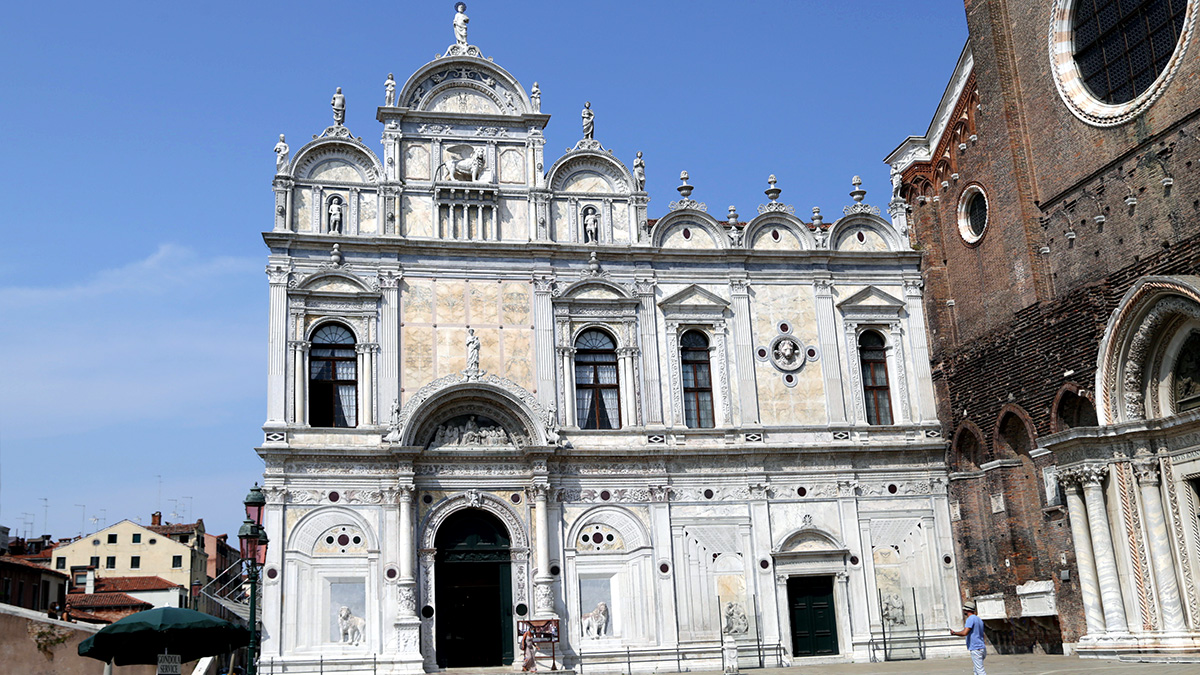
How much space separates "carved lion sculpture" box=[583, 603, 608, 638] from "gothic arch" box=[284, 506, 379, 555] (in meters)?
4.49

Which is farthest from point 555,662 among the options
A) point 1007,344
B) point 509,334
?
point 1007,344

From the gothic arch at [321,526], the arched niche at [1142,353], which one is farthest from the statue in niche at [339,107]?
the arched niche at [1142,353]

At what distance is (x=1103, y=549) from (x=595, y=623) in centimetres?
977

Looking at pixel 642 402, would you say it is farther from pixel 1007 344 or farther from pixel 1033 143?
pixel 1033 143

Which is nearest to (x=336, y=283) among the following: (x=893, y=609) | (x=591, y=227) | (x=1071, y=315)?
(x=591, y=227)

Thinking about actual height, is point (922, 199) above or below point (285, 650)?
above

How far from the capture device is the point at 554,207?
25.5m

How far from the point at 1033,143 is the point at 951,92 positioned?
3381 millimetres

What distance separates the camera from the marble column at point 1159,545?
63.2 feet

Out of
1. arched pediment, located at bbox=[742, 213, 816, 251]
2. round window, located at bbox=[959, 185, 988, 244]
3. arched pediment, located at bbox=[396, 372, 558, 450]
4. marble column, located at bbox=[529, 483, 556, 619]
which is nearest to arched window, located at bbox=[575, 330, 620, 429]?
arched pediment, located at bbox=[396, 372, 558, 450]

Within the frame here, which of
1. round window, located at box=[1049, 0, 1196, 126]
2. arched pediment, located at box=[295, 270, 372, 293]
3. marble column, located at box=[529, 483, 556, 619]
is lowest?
marble column, located at box=[529, 483, 556, 619]

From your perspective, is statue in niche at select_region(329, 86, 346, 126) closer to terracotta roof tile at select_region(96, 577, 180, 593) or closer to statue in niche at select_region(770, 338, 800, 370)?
statue in niche at select_region(770, 338, 800, 370)

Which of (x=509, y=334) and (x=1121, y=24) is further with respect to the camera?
(x=509, y=334)

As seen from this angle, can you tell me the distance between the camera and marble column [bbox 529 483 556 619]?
2255 cm
